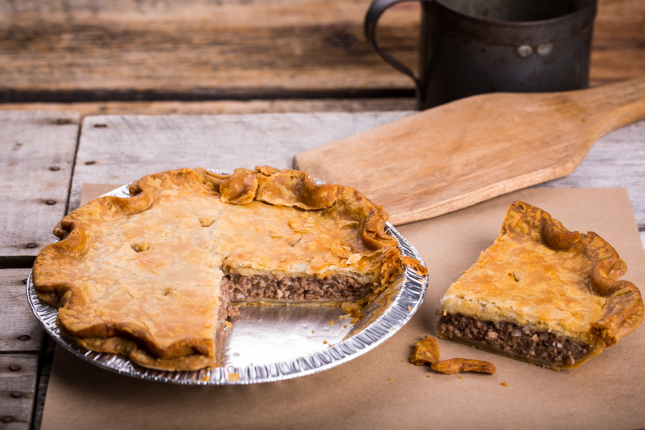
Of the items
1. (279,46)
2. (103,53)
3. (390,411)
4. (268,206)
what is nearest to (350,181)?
(268,206)

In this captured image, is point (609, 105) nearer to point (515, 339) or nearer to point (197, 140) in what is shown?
point (515, 339)

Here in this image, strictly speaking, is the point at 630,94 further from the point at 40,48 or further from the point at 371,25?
the point at 40,48

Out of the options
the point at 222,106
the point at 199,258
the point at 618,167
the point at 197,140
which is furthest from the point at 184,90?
the point at 618,167

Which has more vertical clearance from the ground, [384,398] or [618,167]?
[618,167]

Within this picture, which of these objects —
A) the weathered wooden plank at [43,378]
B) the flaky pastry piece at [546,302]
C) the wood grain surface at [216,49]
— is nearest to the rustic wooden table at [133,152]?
the weathered wooden plank at [43,378]

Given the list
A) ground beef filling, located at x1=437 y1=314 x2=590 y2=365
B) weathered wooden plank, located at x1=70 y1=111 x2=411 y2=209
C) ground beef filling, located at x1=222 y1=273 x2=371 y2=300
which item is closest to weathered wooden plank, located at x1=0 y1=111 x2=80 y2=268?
weathered wooden plank, located at x1=70 y1=111 x2=411 y2=209

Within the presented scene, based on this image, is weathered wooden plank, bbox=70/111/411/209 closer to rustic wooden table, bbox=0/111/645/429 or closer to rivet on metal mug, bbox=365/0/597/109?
rustic wooden table, bbox=0/111/645/429
